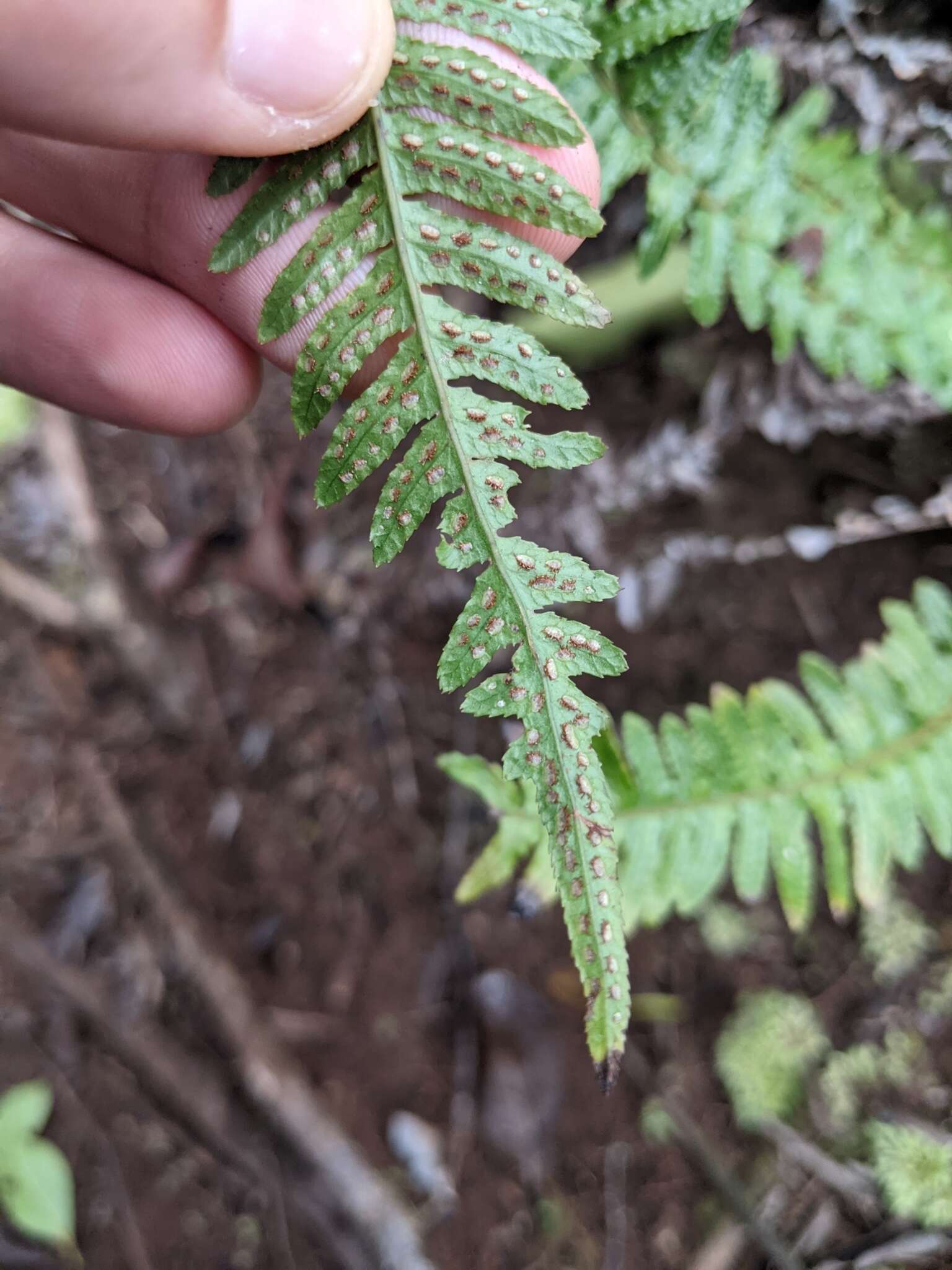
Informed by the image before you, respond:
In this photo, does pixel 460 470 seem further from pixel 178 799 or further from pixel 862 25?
pixel 178 799

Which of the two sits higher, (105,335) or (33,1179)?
(105,335)

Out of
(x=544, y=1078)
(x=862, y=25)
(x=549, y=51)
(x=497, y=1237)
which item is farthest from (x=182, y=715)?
(x=862, y=25)

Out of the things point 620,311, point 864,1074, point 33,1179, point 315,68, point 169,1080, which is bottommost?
point 33,1179

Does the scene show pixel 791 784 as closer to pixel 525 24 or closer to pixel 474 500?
pixel 474 500

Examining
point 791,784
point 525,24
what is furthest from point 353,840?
point 525,24

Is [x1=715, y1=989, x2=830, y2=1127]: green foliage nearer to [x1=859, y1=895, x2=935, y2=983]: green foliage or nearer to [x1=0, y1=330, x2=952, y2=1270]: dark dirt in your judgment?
[x1=0, y1=330, x2=952, y2=1270]: dark dirt

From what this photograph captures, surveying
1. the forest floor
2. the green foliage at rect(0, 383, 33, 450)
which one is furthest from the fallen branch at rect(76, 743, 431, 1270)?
the green foliage at rect(0, 383, 33, 450)

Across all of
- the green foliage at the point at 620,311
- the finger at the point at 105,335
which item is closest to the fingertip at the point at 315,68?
the finger at the point at 105,335
